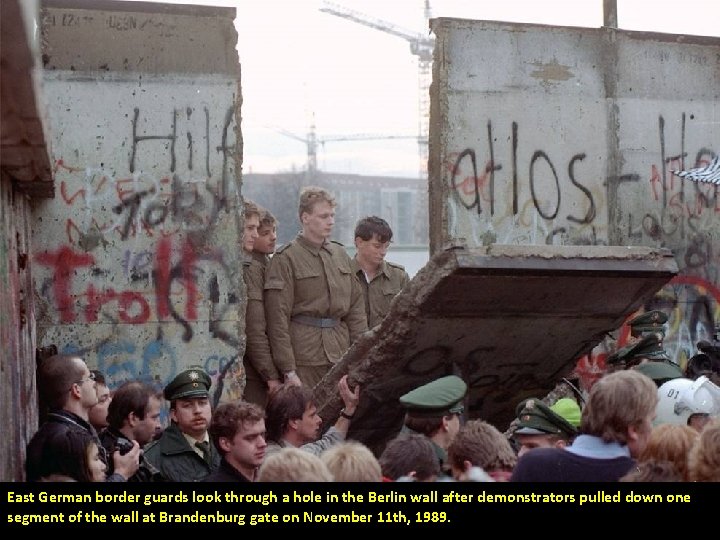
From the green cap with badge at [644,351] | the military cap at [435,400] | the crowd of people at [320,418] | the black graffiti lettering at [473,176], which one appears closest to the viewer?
the crowd of people at [320,418]

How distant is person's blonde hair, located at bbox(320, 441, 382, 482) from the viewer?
5121 millimetres

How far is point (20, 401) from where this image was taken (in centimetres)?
749

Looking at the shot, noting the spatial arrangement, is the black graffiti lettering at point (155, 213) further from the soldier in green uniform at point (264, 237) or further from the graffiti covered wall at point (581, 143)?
the graffiti covered wall at point (581, 143)

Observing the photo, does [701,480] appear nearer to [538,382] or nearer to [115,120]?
[538,382]

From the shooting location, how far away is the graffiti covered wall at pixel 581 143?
11.2m

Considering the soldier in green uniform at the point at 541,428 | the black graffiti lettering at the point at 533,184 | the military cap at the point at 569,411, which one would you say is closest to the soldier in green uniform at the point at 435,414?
the soldier in green uniform at the point at 541,428

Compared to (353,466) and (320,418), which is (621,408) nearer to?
(353,466)

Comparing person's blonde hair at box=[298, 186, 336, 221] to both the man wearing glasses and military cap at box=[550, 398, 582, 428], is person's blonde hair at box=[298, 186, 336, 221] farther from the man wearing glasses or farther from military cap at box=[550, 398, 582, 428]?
the man wearing glasses

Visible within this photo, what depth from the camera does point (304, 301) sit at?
9711mm

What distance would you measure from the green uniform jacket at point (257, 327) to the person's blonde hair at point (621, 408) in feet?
14.5

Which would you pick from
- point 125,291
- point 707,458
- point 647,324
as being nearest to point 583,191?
point 647,324

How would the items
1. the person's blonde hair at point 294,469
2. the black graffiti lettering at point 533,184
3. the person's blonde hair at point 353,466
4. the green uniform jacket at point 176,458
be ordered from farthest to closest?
the black graffiti lettering at point 533,184 < the green uniform jacket at point 176,458 < the person's blonde hair at point 353,466 < the person's blonde hair at point 294,469

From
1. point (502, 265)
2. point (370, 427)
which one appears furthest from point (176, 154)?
point (502, 265)
